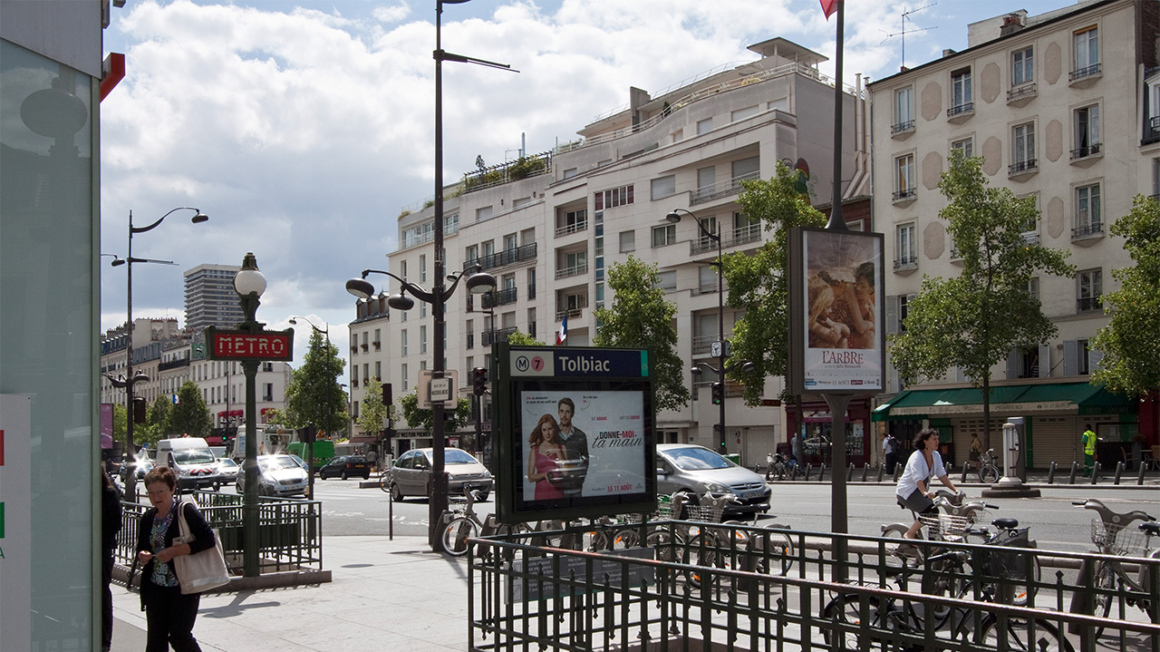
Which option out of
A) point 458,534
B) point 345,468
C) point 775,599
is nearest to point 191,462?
point 345,468

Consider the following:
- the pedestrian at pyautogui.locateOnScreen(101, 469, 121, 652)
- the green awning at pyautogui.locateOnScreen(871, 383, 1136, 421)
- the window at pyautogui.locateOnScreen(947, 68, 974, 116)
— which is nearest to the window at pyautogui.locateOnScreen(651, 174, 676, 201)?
the window at pyautogui.locateOnScreen(947, 68, 974, 116)

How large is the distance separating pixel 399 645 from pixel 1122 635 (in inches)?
222

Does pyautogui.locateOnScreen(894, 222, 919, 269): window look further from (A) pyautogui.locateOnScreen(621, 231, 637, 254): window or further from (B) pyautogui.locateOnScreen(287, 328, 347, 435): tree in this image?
(B) pyautogui.locateOnScreen(287, 328, 347, 435): tree

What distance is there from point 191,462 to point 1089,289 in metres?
34.7

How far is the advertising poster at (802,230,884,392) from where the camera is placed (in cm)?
1027

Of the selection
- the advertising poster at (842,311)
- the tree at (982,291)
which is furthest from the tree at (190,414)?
the advertising poster at (842,311)

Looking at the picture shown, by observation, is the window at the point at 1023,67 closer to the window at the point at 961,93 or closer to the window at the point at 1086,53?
the window at the point at 1086,53

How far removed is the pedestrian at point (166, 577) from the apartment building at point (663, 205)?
41.9 m

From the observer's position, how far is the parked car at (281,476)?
30797 millimetres

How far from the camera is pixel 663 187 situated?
56688 mm

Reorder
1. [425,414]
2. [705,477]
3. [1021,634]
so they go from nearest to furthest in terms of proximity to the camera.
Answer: [1021,634] → [705,477] → [425,414]

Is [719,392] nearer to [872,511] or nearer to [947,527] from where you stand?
[872,511]

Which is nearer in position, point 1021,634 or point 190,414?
point 1021,634

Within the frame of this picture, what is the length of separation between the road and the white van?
9.52m
